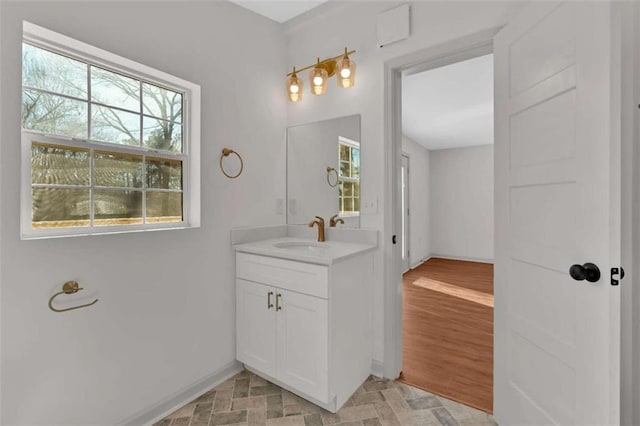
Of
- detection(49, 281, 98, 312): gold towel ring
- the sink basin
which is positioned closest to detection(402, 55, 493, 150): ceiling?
the sink basin

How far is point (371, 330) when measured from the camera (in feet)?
6.95

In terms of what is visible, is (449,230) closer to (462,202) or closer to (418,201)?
(462,202)

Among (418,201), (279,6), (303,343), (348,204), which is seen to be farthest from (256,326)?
(418,201)

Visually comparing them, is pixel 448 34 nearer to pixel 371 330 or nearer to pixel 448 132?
pixel 371 330

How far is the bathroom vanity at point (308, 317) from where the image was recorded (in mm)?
1702

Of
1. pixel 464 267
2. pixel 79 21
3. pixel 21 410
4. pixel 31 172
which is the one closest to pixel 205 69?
pixel 79 21

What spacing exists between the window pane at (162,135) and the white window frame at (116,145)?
43mm

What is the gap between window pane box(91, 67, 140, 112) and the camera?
1590 mm

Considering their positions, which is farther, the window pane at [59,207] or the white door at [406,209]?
the white door at [406,209]

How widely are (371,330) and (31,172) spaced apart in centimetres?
213

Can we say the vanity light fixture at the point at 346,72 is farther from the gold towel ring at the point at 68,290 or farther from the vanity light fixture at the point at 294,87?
the gold towel ring at the point at 68,290

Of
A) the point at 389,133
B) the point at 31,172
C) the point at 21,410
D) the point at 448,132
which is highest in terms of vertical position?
the point at 448,132

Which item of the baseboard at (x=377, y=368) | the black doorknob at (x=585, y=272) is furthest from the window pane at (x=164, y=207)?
the black doorknob at (x=585, y=272)

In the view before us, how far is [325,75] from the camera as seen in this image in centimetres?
218
